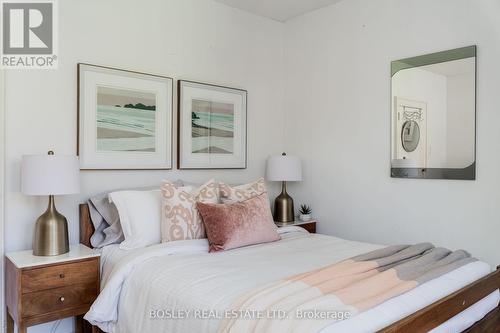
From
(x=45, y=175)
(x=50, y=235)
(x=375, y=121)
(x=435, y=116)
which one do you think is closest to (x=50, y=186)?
(x=45, y=175)

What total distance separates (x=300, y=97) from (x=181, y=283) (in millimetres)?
2527

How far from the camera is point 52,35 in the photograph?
268 centimetres

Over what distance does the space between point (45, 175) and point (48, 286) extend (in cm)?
63

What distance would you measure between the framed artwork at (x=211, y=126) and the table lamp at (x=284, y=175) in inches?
12.0

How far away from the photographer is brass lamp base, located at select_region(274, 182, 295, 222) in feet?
11.9

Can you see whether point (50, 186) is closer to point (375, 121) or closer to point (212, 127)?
point (212, 127)

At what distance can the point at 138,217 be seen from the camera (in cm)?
257

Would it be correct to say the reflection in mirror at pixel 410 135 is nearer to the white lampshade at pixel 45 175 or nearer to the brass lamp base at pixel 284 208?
the brass lamp base at pixel 284 208

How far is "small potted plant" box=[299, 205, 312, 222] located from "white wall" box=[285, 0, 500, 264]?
0.09 meters

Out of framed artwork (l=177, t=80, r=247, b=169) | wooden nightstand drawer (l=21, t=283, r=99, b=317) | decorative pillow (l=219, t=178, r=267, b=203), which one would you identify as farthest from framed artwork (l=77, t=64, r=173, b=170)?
wooden nightstand drawer (l=21, t=283, r=99, b=317)

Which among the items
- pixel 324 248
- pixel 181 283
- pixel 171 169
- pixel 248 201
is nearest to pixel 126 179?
pixel 171 169

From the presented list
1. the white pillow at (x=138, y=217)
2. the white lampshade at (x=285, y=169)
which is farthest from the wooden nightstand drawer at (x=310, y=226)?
the white pillow at (x=138, y=217)

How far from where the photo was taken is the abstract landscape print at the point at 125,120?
286 centimetres

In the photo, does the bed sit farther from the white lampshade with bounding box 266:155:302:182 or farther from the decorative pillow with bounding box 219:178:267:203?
the white lampshade with bounding box 266:155:302:182
